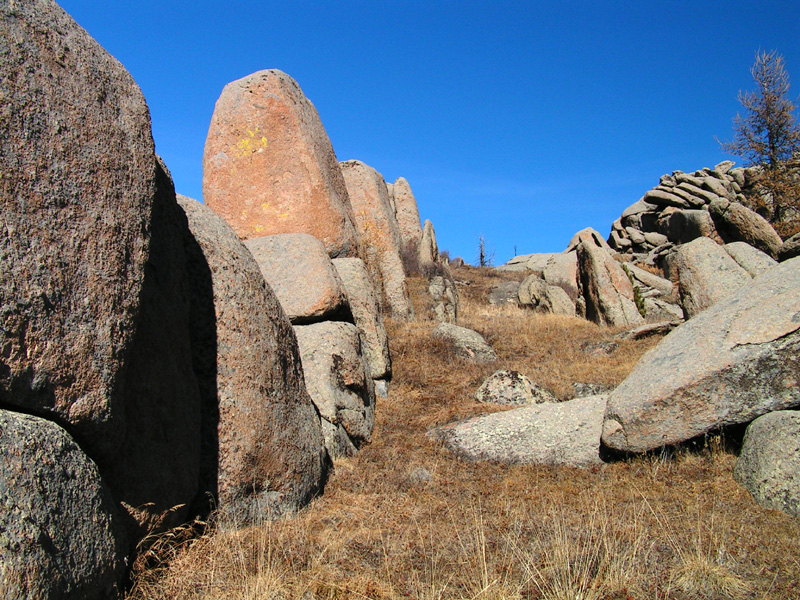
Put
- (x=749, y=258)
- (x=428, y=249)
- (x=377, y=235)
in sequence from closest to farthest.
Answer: (x=749, y=258) → (x=377, y=235) → (x=428, y=249)

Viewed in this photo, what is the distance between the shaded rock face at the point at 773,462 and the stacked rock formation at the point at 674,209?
56.8 feet

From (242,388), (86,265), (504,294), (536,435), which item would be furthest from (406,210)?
(86,265)

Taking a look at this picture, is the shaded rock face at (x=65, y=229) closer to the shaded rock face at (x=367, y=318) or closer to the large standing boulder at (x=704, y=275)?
the shaded rock face at (x=367, y=318)

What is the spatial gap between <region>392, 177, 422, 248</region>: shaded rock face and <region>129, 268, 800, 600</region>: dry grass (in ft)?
48.6

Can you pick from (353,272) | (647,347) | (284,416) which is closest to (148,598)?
(284,416)

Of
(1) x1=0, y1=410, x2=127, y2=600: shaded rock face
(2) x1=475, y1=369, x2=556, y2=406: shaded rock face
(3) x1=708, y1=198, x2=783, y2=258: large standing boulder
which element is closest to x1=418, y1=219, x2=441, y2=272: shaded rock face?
(3) x1=708, y1=198, x2=783, y2=258: large standing boulder

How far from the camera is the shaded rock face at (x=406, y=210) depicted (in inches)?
818

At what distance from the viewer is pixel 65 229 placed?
2605 millimetres

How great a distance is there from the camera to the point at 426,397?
7562mm

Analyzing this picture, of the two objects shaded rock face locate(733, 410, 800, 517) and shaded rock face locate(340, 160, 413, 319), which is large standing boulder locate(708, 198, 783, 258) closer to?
shaded rock face locate(340, 160, 413, 319)

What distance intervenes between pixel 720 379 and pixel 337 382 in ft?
11.0

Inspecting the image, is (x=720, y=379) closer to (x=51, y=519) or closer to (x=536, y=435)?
(x=536, y=435)

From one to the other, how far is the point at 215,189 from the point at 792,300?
6585mm

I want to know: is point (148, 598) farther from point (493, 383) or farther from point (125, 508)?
point (493, 383)
